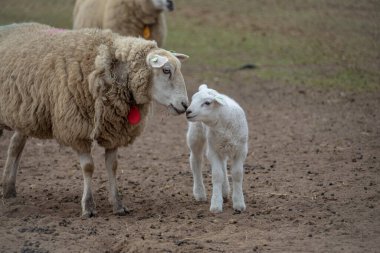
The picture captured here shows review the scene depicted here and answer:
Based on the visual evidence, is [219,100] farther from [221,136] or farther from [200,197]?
[200,197]

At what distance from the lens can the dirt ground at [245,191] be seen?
5.69 metres

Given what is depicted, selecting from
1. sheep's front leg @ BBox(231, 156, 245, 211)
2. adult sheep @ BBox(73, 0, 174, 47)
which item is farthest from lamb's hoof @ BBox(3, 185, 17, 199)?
adult sheep @ BBox(73, 0, 174, 47)

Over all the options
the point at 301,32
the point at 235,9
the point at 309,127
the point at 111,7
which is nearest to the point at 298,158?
the point at 309,127

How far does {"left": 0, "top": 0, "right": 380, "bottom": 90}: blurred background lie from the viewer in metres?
14.7

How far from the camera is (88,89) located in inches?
261

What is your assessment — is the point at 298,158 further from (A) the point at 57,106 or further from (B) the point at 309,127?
(A) the point at 57,106

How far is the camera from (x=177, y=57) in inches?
273

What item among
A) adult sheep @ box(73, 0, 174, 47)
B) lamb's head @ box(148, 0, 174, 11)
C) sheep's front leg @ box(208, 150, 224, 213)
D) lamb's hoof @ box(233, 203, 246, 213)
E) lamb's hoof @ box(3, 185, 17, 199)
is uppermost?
lamb's head @ box(148, 0, 174, 11)

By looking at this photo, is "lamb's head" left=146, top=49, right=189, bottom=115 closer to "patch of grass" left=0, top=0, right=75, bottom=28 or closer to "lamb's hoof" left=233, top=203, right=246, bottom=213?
"lamb's hoof" left=233, top=203, right=246, bottom=213

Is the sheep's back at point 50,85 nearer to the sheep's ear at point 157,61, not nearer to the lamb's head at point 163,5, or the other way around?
the sheep's ear at point 157,61

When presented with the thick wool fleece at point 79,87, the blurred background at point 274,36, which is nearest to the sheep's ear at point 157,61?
the thick wool fleece at point 79,87

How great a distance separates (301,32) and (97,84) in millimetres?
12021

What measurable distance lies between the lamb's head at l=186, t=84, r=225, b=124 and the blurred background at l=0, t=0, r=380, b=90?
7184mm

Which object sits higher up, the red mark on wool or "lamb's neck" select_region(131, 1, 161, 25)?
"lamb's neck" select_region(131, 1, 161, 25)
